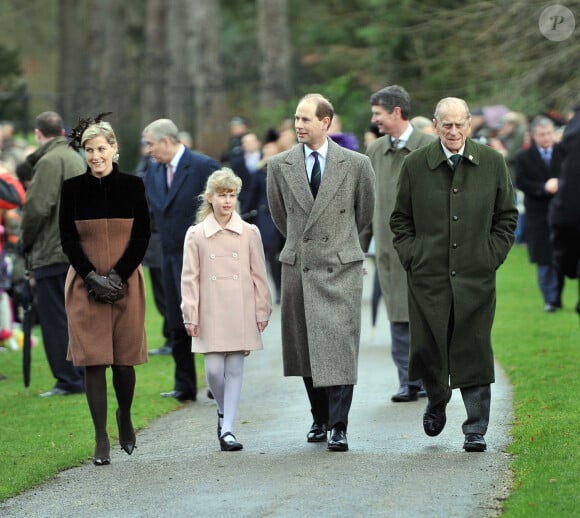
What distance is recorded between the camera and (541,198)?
16.6 meters

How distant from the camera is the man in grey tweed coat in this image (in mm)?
8570

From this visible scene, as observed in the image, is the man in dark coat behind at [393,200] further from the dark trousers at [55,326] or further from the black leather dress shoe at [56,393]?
the black leather dress shoe at [56,393]

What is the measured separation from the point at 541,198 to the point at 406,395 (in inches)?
264

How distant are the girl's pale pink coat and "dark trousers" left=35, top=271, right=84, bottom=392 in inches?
113

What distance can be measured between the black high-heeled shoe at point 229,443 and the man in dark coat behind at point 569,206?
2.23 m

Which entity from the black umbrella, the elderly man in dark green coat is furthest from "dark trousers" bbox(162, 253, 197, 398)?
the elderly man in dark green coat

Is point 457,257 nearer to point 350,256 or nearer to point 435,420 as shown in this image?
point 350,256

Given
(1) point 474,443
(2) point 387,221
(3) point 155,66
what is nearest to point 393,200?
(2) point 387,221

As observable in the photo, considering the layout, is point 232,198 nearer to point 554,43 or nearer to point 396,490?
point 396,490

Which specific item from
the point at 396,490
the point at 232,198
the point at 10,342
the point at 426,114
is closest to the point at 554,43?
the point at 426,114

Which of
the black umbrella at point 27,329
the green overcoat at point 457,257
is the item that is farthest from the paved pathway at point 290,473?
the black umbrella at point 27,329

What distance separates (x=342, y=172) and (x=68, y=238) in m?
1.70

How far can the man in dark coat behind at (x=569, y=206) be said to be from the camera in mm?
7742

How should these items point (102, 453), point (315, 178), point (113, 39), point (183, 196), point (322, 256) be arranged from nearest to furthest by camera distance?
point (102, 453) → point (322, 256) → point (315, 178) → point (183, 196) → point (113, 39)
